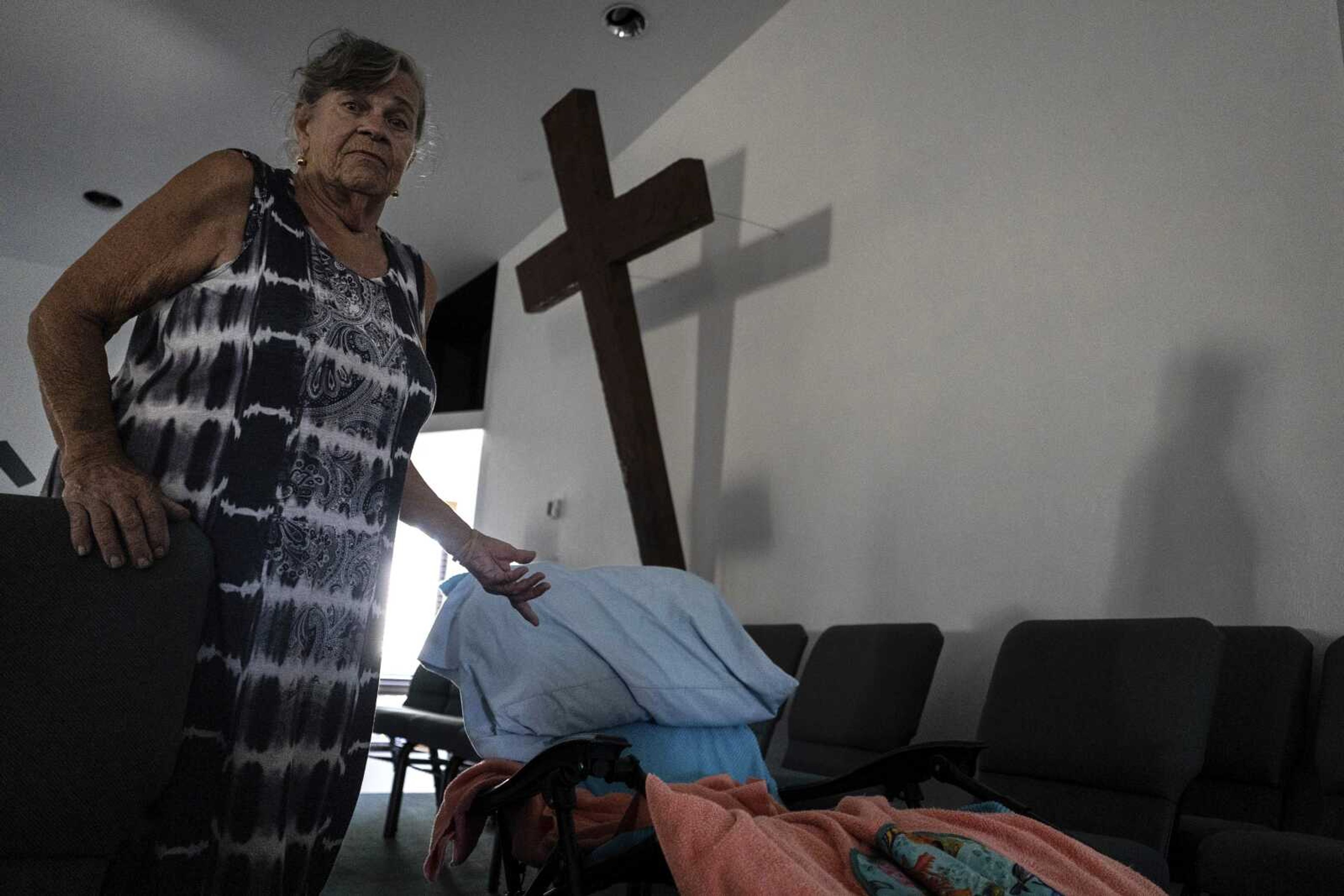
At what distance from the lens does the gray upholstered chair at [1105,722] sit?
171 centimetres

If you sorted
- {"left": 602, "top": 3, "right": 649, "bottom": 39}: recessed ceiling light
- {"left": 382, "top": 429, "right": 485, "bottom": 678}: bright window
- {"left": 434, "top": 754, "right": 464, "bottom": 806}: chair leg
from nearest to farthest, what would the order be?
1. {"left": 434, "top": 754, "right": 464, "bottom": 806}: chair leg
2. {"left": 602, "top": 3, "right": 649, "bottom": 39}: recessed ceiling light
3. {"left": 382, "top": 429, "right": 485, "bottom": 678}: bright window

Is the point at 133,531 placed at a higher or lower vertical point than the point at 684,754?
higher

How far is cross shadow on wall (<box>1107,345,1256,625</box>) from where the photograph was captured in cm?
221

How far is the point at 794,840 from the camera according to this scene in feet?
4.05

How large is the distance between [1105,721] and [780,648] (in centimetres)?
130

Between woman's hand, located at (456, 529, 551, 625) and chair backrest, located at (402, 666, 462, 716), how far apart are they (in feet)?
11.3

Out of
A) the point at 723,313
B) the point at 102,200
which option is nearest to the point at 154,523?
the point at 723,313

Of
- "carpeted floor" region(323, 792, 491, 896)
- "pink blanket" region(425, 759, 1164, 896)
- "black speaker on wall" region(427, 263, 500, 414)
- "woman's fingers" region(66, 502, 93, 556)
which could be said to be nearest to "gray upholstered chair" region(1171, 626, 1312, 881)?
"pink blanket" region(425, 759, 1164, 896)

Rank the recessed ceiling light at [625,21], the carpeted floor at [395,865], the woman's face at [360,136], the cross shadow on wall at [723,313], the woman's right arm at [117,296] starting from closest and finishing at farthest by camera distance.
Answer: the woman's right arm at [117,296] → the woman's face at [360,136] → the carpeted floor at [395,865] → the cross shadow on wall at [723,313] → the recessed ceiling light at [625,21]

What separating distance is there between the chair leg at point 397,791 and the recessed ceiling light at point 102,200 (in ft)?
12.6

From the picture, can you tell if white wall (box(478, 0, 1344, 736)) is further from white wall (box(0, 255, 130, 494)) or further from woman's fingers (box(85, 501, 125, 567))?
white wall (box(0, 255, 130, 494))

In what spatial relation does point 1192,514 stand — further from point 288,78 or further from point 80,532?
point 288,78

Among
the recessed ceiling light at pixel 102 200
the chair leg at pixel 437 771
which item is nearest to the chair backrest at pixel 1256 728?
the chair leg at pixel 437 771

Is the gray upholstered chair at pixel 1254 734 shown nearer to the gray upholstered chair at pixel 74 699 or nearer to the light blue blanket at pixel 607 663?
the light blue blanket at pixel 607 663
